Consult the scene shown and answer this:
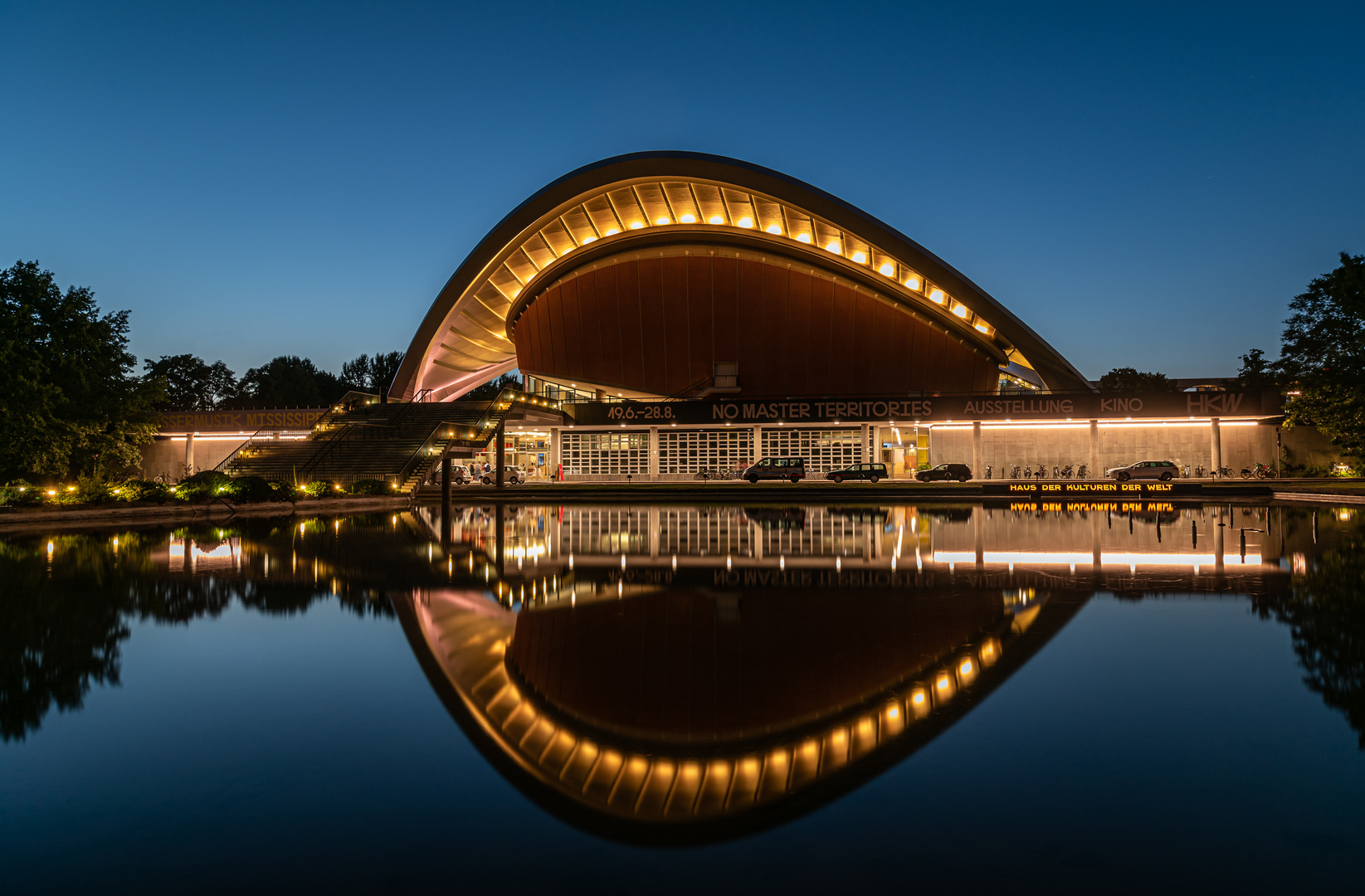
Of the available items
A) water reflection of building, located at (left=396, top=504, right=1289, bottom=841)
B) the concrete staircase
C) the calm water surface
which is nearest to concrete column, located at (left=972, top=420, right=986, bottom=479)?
the concrete staircase

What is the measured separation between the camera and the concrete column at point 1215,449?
140 ft

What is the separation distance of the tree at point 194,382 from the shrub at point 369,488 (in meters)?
76.0

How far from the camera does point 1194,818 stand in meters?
3.75

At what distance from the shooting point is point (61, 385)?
102ft

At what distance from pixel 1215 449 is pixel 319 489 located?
44.2m

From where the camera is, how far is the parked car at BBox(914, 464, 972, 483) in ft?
139

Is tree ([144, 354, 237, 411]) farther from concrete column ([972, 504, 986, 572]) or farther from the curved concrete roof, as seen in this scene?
concrete column ([972, 504, 986, 572])

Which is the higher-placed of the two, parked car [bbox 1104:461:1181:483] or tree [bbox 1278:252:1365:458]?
tree [bbox 1278:252:1365:458]

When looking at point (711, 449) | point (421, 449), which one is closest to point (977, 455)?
point (711, 449)

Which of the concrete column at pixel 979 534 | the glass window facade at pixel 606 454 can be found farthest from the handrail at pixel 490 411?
the concrete column at pixel 979 534

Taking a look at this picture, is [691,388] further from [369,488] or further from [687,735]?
[687,735]

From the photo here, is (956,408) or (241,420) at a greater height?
(241,420)

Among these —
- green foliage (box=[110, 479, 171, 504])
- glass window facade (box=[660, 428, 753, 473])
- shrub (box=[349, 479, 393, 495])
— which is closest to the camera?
green foliage (box=[110, 479, 171, 504])

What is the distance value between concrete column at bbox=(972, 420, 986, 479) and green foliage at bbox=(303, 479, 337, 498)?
108 feet
